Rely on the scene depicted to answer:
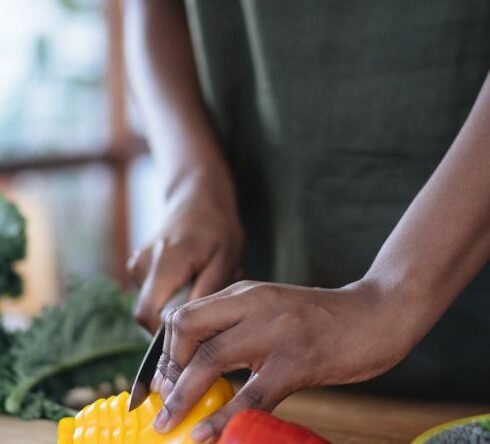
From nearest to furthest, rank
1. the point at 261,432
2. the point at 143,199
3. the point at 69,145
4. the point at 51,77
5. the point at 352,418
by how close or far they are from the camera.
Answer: the point at 261,432, the point at 352,418, the point at 51,77, the point at 69,145, the point at 143,199

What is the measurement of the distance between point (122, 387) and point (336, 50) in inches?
19.1

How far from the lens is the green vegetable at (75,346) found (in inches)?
38.2

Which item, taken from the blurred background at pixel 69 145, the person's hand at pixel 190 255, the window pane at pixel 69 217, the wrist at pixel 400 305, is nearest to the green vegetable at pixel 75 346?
the person's hand at pixel 190 255

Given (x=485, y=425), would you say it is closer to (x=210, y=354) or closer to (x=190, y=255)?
(x=210, y=354)

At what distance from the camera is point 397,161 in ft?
3.31

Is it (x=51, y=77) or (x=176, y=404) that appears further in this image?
(x=51, y=77)

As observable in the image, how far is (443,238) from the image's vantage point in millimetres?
706

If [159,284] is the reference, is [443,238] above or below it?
above

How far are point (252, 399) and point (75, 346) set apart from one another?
40 cm

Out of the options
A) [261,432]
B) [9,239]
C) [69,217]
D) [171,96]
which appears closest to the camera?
[261,432]

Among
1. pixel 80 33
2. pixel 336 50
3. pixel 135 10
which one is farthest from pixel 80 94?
pixel 336 50


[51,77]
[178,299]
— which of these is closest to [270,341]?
[178,299]

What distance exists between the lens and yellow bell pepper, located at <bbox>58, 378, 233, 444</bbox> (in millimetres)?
666

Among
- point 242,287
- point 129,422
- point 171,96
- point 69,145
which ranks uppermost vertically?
point 171,96
